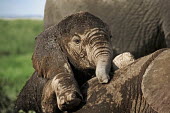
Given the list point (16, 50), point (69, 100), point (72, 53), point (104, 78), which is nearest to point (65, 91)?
point (69, 100)

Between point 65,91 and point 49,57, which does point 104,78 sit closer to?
point 65,91

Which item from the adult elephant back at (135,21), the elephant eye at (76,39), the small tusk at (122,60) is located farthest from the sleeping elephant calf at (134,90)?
the adult elephant back at (135,21)

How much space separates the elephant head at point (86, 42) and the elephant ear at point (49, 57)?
4 centimetres

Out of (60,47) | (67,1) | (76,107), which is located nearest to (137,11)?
(67,1)

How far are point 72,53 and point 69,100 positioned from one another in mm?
335

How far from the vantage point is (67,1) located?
4.60 meters

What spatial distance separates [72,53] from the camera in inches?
99.0

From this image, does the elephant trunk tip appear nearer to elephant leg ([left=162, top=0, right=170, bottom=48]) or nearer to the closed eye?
the closed eye

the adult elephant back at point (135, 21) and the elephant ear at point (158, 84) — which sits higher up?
the elephant ear at point (158, 84)

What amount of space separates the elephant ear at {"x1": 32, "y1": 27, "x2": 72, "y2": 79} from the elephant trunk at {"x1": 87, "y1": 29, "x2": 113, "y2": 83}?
154 millimetres

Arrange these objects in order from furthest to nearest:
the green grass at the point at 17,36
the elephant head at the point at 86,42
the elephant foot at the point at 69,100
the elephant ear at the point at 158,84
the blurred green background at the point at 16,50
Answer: the green grass at the point at 17,36
the blurred green background at the point at 16,50
the elephant head at the point at 86,42
the elephant foot at the point at 69,100
the elephant ear at the point at 158,84

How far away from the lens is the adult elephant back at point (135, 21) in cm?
443

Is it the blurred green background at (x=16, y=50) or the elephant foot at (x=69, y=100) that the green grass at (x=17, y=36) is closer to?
the blurred green background at (x=16, y=50)

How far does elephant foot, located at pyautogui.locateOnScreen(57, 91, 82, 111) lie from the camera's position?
2.25 metres
